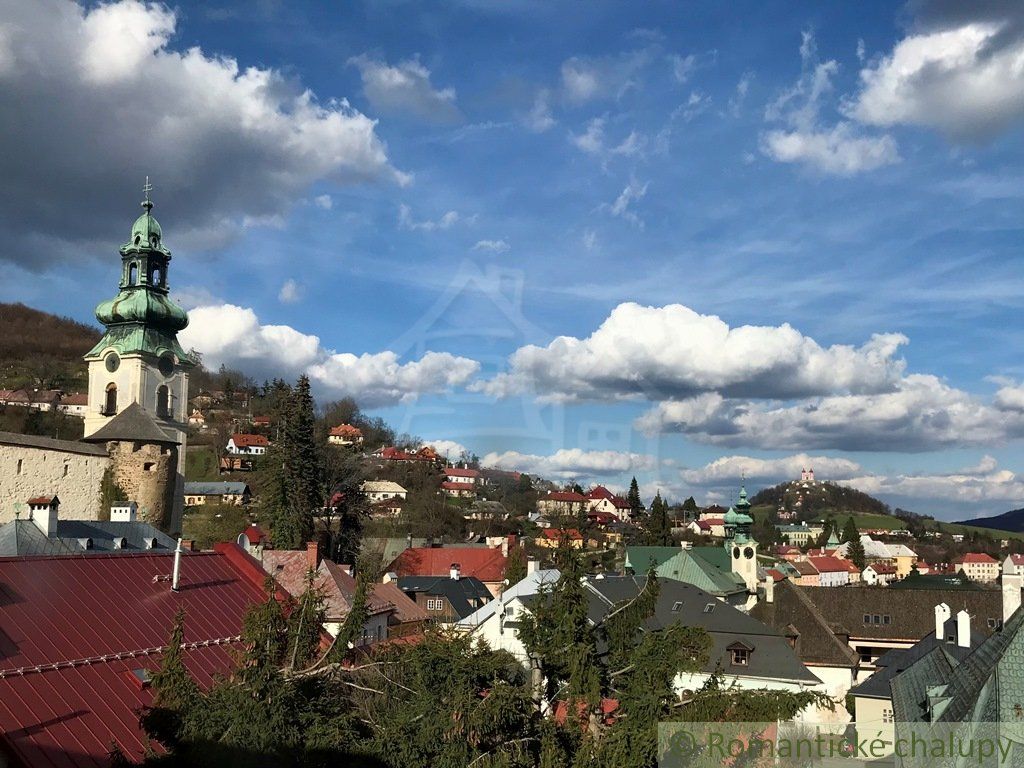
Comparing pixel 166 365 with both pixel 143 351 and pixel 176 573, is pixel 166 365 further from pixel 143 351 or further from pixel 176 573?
pixel 176 573

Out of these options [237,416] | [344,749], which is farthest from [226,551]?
[237,416]

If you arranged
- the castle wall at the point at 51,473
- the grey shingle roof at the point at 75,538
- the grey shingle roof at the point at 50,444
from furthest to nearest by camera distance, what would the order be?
the grey shingle roof at the point at 50,444
the castle wall at the point at 51,473
the grey shingle roof at the point at 75,538

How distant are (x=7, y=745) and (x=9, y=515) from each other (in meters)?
24.8

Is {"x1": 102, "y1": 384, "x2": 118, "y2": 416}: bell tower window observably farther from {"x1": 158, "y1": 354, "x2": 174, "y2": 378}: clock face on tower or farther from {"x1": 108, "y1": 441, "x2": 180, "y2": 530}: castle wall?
{"x1": 108, "y1": 441, "x2": 180, "y2": 530}: castle wall

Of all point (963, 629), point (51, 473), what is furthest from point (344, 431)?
point (963, 629)

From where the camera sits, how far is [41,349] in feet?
417

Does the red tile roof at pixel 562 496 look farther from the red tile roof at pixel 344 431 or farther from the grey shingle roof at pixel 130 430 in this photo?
the grey shingle roof at pixel 130 430

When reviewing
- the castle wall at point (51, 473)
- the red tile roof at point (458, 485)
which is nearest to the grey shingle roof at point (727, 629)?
the castle wall at point (51, 473)

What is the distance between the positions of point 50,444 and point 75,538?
1508 cm

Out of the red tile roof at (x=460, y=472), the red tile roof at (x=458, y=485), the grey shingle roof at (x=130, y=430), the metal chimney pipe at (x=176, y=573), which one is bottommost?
the metal chimney pipe at (x=176, y=573)

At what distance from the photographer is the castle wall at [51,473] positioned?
99.0ft

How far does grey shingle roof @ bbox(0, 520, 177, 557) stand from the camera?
16.3 metres

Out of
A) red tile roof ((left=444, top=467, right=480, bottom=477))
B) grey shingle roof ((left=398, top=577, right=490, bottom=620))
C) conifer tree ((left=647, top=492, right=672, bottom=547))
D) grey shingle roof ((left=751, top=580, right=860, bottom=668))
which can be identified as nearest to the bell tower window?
grey shingle roof ((left=398, top=577, right=490, bottom=620))

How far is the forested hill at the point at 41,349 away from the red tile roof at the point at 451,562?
63.8m
